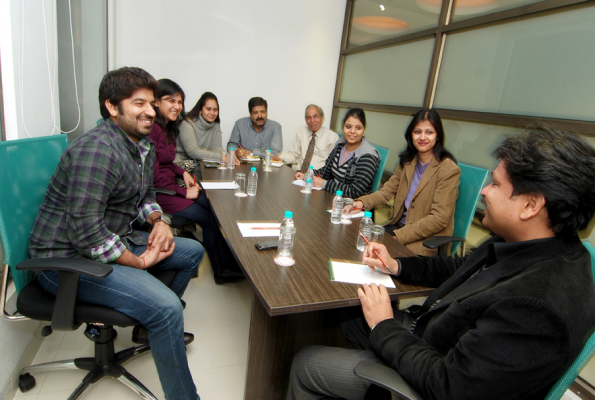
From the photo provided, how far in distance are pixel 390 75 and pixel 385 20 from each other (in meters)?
0.69

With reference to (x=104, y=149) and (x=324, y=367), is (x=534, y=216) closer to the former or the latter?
(x=324, y=367)

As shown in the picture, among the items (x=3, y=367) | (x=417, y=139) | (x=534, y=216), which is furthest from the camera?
(x=417, y=139)

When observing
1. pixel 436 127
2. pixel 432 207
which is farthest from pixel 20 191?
pixel 436 127

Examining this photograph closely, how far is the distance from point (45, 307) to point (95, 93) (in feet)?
8.09

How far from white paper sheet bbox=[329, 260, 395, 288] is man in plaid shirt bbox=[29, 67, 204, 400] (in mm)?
611

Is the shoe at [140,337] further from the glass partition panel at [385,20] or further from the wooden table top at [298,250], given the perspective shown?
the glass partition panel at [385,20]

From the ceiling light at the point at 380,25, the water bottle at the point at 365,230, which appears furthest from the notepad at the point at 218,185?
the ceiling light at the point at 380,25

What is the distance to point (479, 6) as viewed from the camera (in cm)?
271

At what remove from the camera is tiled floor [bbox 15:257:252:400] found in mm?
1533

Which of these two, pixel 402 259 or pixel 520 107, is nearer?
pixel 402 259

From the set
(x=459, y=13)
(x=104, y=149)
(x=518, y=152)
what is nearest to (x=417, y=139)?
(x=518, y=152)

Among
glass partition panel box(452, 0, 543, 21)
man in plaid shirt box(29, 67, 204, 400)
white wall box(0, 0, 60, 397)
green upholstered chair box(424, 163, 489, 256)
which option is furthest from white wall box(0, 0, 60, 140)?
glass partition panel box(452, 0, 543, 21)

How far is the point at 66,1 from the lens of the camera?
7.77 ft

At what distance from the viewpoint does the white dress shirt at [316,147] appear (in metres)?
3.91
